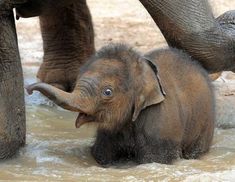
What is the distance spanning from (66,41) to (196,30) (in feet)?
6.18

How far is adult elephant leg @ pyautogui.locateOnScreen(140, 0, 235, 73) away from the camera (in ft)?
14.4

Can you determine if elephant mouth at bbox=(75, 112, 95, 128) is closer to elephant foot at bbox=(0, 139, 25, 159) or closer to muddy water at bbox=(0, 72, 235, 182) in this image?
muddy water at bbox=(0, 72, 235, 182)

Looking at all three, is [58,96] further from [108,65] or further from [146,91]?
[146,91]

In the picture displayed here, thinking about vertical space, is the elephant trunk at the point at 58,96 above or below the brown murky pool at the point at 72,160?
above

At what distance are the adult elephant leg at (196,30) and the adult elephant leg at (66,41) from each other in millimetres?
1576

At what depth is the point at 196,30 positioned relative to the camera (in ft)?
14.6

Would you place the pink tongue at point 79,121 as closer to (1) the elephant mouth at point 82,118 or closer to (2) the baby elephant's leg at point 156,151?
(1) the elephant mouth at point 82,118

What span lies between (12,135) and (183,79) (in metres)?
0.85

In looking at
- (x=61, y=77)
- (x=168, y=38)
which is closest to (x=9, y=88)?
(x=168, y=38)

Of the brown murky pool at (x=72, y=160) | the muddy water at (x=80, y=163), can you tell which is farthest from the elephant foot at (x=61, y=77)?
the muddy water at (x=80, y=163)

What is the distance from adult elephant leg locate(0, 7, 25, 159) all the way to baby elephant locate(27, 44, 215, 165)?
15.8 inches

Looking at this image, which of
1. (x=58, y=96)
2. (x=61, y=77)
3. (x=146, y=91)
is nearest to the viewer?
(x=58, y=96)

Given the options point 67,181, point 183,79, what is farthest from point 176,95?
point 67,181

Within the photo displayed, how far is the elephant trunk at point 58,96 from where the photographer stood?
155 inches
